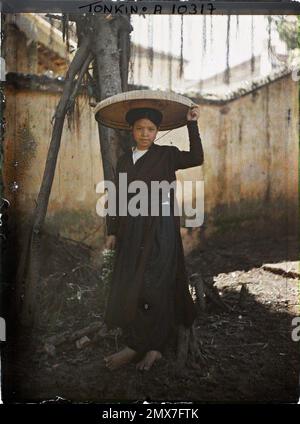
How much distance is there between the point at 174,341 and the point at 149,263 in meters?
0.65

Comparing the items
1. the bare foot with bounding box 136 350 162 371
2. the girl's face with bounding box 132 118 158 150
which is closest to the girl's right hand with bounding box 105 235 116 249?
the girl's face with bounding box 132 118 158 150

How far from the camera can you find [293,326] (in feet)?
12.9

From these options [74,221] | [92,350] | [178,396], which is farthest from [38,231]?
[178,396]

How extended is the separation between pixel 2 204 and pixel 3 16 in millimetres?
1502

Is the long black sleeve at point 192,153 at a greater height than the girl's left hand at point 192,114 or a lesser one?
lesser

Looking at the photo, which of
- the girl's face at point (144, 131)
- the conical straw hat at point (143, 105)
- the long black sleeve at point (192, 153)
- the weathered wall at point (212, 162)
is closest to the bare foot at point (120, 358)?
the weathered wall at point (212, 162)

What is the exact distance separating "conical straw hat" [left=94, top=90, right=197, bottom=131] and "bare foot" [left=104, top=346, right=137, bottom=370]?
178cm

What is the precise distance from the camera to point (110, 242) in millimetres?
4004

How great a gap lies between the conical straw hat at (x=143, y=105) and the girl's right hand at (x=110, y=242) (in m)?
0.90

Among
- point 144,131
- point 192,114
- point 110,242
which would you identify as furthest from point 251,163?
point 110,242

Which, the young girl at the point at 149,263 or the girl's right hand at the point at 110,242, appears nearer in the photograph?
the young girl at the point at 149,263

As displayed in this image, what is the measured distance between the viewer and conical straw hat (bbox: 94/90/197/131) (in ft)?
12.3

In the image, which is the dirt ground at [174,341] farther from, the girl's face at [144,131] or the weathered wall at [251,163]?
the girl's face at [144,131]

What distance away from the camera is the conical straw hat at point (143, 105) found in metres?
3.76
